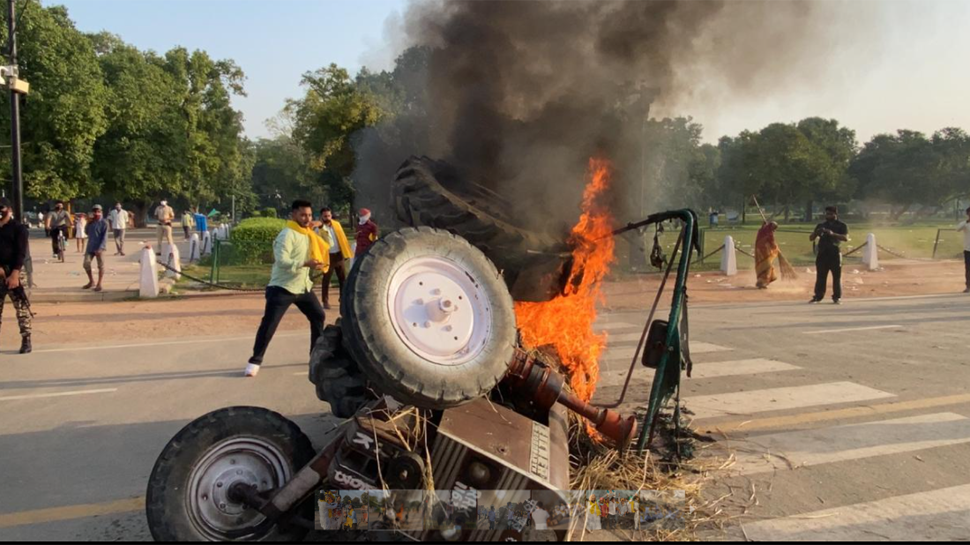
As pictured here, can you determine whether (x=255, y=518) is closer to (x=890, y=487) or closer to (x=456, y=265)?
(x=456, y=265)

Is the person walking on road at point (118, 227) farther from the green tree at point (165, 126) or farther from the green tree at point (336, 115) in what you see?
the green tree at point (165, 126)

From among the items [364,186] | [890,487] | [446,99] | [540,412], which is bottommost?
[890,487]

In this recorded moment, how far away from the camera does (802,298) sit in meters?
13.8

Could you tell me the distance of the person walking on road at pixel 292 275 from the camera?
6707 millimetres

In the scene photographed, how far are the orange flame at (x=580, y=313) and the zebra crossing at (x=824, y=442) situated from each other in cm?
126

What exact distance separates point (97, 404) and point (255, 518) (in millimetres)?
3767

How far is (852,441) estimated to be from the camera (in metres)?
5.00

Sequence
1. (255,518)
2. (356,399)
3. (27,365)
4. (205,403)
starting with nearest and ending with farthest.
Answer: (255,518)
(356,399)
(205,403)
(27,365)

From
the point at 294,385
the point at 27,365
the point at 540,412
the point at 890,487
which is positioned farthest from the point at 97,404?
the point at 890,487

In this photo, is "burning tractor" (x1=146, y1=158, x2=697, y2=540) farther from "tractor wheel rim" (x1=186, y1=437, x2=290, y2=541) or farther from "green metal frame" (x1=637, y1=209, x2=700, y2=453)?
"green metal frame" (x1=637, y1=209, x2=700, y2=453)

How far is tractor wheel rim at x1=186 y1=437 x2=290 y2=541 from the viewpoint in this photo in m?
3.09

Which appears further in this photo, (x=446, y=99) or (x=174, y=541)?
(x=446, y=99)

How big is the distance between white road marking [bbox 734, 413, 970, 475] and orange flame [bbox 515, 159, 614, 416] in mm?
1273

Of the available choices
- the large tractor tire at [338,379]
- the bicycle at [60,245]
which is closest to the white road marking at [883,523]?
the large tractor tire at [338,379]
